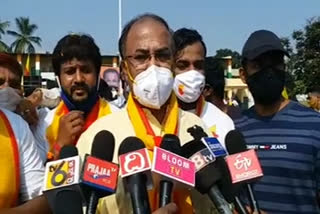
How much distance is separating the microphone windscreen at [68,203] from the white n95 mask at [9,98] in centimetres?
129

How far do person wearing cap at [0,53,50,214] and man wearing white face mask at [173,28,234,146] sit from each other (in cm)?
133

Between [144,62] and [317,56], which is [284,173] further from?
[317,56]

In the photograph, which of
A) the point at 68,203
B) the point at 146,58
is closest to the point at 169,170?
the point at 68,203

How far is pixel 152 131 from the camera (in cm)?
253

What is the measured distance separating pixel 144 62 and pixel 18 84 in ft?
3.27

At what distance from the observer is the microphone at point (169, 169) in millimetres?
2002

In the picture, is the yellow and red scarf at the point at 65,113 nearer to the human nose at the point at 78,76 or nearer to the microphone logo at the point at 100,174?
the human nose at the point at 78,76

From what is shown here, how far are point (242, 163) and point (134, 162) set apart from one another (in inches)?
19.7

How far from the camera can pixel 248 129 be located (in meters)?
3.41

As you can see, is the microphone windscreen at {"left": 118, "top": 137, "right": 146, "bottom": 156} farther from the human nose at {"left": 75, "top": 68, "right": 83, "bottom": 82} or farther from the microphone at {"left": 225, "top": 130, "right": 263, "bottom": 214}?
the human nose at {"left": 75, "top": 68, "right": 83, "bottom": 82}

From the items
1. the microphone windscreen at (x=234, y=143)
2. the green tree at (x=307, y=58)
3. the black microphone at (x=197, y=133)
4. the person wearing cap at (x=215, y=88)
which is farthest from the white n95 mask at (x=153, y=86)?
the green tree at (x=307, y=58)

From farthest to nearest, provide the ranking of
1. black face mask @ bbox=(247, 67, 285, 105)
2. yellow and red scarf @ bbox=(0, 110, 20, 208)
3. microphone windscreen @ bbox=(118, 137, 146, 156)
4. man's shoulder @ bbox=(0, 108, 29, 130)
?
black face mask @ bbox=(247, 67, 285, 105), man's shoulder @ bbox=(0, 108, 29, 130), yellow and red scarf @ bbox=(0, 110, 20, 208), microphone windscreen @ bbox=(118, 137, 146, 156)

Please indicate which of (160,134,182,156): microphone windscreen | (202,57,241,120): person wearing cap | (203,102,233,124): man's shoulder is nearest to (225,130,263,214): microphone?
(160,134,182,156): microphone windscreen

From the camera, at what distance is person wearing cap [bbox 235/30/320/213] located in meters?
3.19
